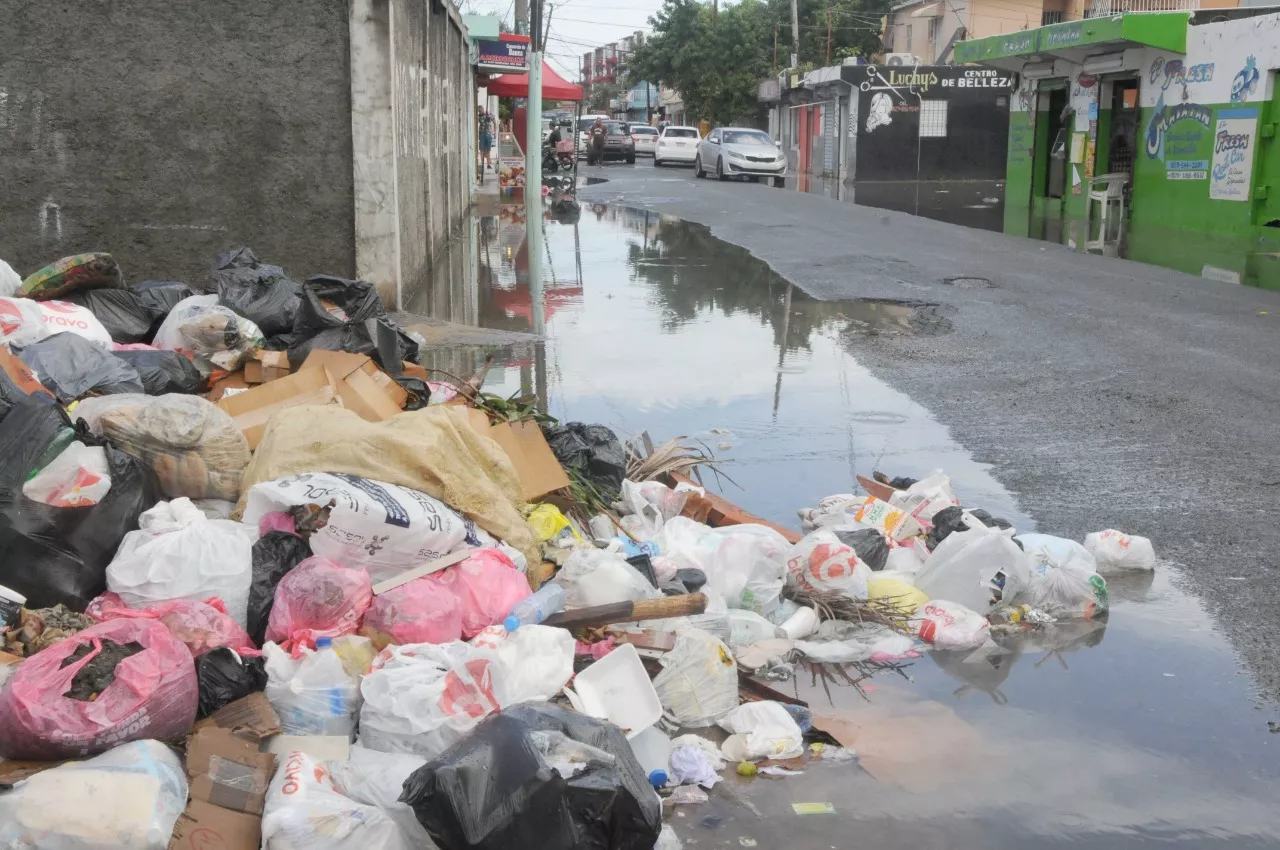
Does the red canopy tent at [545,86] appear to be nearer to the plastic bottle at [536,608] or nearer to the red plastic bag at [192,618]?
the plastic bottle at [536,608]

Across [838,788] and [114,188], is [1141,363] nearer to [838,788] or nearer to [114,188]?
[838,788]

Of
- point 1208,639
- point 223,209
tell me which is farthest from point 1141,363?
point 223,209

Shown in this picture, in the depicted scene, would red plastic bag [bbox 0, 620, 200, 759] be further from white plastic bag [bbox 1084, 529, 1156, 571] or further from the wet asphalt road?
white plastic bag [bbox 1084, 529, 1156, 571]

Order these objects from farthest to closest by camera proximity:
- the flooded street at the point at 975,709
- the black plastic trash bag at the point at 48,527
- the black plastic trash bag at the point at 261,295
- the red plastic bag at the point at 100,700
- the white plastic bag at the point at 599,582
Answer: the black plastic trash bag at the point at 261,295, the white plastic bag at the point at 599,582, the black plastic trash bag at the point at 48,527, the flooded street at the point at 975,709, the red plastic bag at the point at 100,700

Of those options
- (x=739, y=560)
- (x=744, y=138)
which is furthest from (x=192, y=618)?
(x=744, y=138)

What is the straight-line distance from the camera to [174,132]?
29.3 ft

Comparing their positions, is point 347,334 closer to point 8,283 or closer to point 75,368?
point 75,368

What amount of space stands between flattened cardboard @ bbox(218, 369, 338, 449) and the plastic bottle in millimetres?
1537

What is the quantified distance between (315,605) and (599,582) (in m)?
0.99

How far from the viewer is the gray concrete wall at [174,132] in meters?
8.66

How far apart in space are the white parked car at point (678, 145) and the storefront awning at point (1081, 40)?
49.8 ft

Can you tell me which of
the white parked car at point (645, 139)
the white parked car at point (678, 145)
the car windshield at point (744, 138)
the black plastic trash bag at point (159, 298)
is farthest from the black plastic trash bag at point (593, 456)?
the white parked car at point (645, 139)

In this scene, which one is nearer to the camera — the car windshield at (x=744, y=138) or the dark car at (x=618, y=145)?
the car windshield at (x=744, y=138)

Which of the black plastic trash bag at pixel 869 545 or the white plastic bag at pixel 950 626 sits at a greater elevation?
the black plastic trash bag at pixel 869 545
